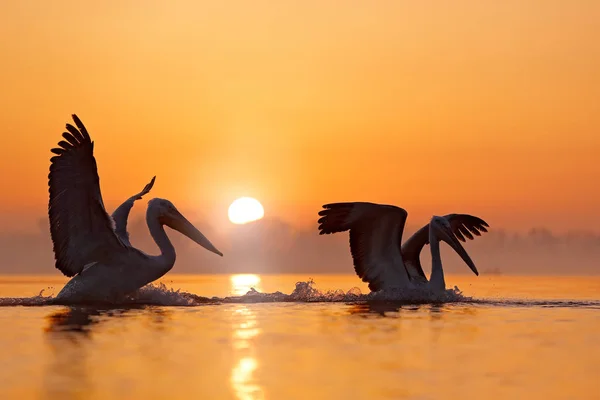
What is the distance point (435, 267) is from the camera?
59.5 feet

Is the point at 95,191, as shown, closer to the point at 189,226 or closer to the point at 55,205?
the point at 55,205

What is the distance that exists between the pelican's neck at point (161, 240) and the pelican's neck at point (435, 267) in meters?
4.79

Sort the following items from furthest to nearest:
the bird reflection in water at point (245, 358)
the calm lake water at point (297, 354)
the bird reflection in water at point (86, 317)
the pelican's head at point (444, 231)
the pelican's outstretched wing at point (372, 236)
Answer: the pelican's head at point (444, 231) < the pelican's outstretched wing at point (372, 236) < the bird reflection in water at point (86, 317) < the calm lake water at point (297, 354) < the bird reflection in water at point (245, 358)

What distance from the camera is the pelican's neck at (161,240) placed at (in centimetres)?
1620

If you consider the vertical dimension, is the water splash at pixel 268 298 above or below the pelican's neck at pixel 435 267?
below

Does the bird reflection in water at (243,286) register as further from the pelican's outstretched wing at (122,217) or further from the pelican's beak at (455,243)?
the pelican's beak at (455,243)

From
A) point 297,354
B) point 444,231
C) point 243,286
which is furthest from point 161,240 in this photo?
point 243,286

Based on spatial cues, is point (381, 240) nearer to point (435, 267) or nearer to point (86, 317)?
point (435, 267)

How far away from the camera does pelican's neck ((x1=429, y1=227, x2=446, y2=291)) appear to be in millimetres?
17703

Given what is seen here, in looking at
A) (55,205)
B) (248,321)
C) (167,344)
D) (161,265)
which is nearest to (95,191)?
(55,205)

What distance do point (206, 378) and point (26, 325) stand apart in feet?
17.0

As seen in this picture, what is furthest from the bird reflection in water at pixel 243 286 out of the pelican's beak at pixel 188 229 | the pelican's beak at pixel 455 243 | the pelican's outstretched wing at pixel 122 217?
the pelican's beak at pixel 455 243

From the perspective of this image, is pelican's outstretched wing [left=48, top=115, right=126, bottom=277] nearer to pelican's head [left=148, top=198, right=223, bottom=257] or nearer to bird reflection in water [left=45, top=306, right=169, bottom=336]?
bird reflection in water [left=45, top=306, right=169, bottom=336]

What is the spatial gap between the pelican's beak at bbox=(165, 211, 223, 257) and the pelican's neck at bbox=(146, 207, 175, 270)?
25 cm
